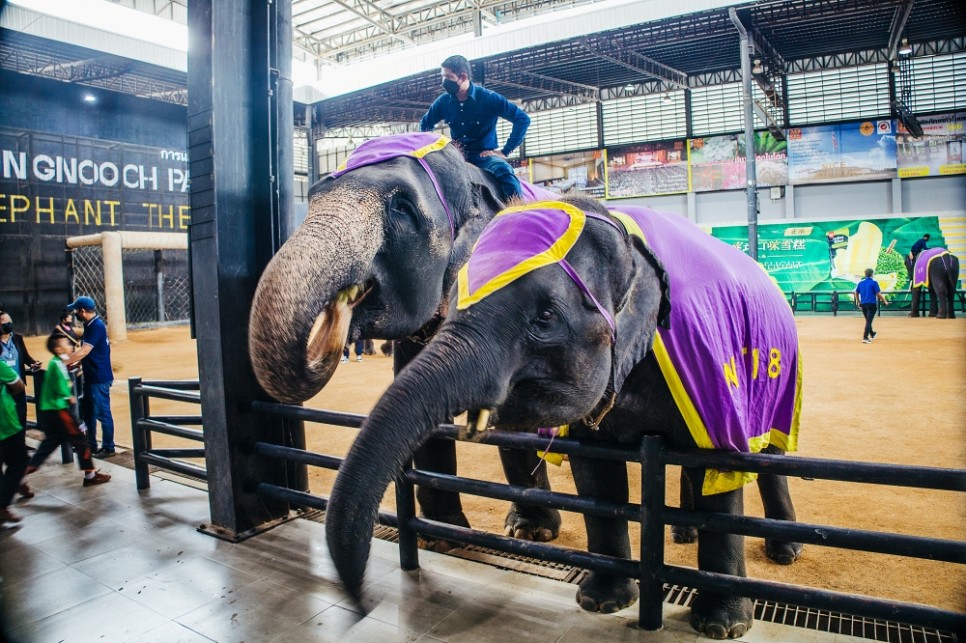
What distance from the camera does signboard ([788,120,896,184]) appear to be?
2278 centimetres

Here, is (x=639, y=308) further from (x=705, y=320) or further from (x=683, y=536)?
(x=683, y=536)

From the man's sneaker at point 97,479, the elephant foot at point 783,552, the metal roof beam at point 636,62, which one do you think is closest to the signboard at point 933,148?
the metal roof beam at point 636,62

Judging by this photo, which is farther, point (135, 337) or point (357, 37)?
point (357, 37)

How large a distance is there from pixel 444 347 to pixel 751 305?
151cm

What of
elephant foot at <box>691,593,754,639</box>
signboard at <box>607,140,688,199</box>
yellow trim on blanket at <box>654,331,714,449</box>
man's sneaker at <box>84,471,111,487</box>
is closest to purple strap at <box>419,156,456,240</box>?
Result: yellow trim on blanket at <box>654,331,714,449</box>

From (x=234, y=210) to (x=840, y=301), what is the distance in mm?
21442

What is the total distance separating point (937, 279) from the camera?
57.9 feet

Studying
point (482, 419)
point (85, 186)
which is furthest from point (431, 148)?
point (85, 186)

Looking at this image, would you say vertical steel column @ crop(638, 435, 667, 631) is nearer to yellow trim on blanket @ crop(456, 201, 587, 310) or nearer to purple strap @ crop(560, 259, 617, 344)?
purple strap @ crop(560, 259, 617, 344)

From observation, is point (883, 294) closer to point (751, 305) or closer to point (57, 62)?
point (751, 305)

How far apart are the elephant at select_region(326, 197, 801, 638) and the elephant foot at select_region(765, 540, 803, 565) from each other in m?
Answer: 0.81

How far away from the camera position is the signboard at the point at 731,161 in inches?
959

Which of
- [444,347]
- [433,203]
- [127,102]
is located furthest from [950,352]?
[127,102]

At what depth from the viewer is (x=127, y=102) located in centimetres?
2106
